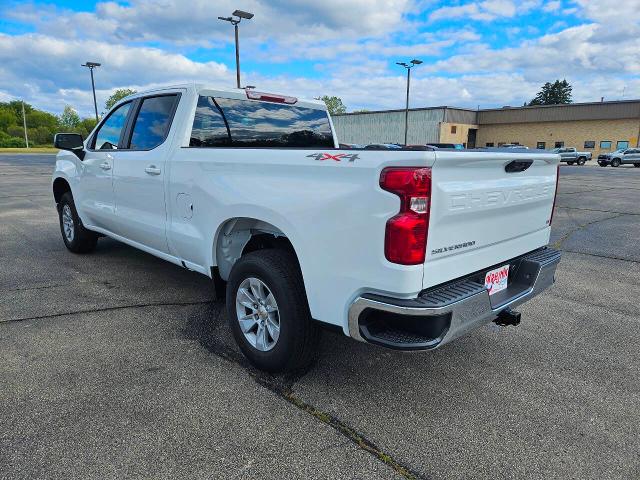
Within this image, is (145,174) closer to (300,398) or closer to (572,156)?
(300,398)

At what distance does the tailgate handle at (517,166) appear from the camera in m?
2.85

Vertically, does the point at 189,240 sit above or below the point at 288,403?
above

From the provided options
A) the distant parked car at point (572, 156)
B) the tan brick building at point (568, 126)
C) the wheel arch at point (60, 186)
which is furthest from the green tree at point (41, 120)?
the wheel arch at point (60, 186)

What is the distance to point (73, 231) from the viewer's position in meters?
6.15

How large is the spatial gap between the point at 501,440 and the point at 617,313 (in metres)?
2.72

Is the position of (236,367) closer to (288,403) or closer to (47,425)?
(288,403)

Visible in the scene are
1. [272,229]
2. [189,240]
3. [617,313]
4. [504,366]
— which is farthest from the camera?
[617,313]

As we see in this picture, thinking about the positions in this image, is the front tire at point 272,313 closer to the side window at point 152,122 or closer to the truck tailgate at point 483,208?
the truck tailgate at point 483,208

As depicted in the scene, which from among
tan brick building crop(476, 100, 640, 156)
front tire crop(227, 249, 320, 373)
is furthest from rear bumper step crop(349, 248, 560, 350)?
tan brick building crop(476, 100, 640, 156)

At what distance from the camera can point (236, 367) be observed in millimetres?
3293

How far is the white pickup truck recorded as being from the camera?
7.75 feet

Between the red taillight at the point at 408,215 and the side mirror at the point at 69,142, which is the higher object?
the side mirror at the point at 69,142

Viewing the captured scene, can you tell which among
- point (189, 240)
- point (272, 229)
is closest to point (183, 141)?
point (189, 240)

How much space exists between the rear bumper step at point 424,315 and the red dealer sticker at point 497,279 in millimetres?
142
